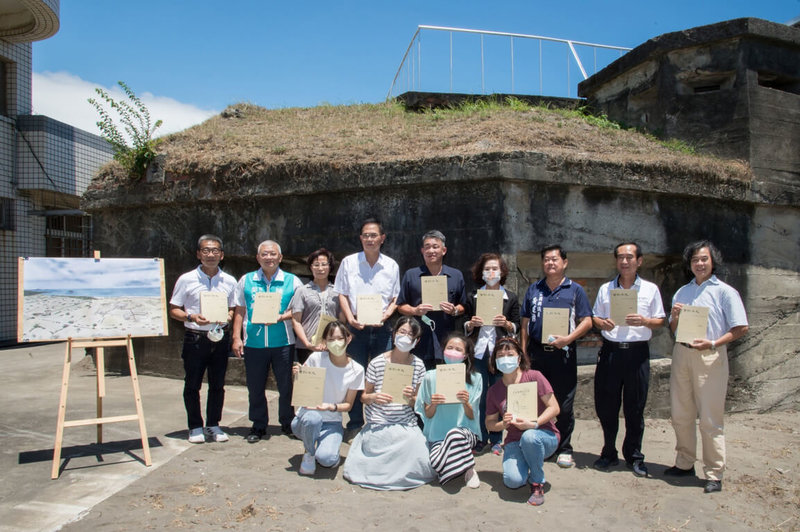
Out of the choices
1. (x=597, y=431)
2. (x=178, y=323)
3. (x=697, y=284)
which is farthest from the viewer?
(x=178, y=323)

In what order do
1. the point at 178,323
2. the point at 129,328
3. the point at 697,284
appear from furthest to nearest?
1. the point at 178,323
2. the point at 129,328
3. the point at 697,284

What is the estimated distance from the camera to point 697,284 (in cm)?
449

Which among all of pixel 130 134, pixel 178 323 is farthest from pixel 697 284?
pixel 130 134

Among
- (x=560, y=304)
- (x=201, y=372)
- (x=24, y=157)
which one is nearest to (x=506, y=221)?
(x=560, y=304)

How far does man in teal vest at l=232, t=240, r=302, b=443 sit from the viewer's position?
16.9 feet

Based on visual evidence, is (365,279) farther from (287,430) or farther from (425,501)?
(425,501)

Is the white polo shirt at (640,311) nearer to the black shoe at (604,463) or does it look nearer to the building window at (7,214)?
the black shoe at (604,463)

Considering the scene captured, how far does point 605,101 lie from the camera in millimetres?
8945

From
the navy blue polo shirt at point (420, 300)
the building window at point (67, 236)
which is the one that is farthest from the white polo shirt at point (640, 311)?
the building window at point (67, 236)

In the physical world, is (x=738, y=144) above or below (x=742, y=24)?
below

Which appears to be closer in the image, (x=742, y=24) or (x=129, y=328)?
(x=129, y=328)

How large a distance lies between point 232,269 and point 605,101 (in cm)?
624

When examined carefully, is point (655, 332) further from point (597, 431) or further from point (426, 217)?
point (426, 217)

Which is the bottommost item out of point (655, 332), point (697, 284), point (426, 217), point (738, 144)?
point (655, 332)
